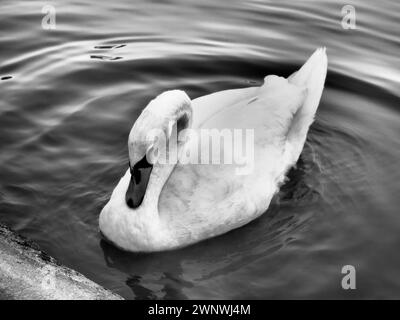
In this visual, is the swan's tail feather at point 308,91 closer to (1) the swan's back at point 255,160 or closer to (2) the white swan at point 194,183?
(1) the swan's back at point 255,160

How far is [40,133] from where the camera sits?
27.8 ft

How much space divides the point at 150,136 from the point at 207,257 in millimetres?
1514

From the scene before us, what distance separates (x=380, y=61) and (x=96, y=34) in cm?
448

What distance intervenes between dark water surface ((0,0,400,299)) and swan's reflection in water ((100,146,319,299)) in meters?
0.02

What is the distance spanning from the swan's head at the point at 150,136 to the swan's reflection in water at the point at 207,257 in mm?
585

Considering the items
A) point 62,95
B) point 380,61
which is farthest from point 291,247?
point 380,61

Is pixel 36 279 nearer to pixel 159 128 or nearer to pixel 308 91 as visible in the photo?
pixel 159 128

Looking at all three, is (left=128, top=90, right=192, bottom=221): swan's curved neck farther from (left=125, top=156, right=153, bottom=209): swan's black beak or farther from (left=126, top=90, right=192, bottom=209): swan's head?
(left=125, top=156, right=153, bottom=209): swan's black beak

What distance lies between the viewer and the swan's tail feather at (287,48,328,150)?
8.45 meters

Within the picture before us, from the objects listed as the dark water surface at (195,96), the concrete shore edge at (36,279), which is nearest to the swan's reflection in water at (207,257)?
the dark water surface at (195,96)

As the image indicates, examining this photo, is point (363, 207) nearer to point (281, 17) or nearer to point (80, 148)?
point (80, 148)

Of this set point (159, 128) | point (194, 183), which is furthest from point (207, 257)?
point (159, 128)

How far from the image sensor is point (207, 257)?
6.84 metres

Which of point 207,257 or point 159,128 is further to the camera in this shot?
point 207,257
